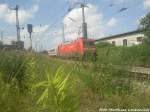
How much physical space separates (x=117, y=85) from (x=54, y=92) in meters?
4.36

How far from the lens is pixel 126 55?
38812 mm

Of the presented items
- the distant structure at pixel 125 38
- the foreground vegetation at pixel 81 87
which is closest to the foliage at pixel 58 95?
the foreground vegetation at pixel 81 87

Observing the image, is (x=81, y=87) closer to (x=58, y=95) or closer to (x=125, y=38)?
(x=58, y=95)

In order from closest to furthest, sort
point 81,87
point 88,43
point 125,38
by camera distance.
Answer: point 81,87 → point 88,43 → point 125,38

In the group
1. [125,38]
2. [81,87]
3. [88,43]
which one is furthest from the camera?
[125,38]

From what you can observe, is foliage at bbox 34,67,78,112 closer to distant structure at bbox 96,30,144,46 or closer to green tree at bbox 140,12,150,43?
green tree at bbox 140,12,150,43

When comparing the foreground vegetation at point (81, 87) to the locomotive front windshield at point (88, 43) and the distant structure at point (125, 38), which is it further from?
the distant structure at point (125, 38)

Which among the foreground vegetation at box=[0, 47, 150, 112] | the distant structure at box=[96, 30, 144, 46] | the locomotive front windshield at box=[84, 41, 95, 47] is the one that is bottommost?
the foreground vegetation at box=[0, 47, 150, 112]

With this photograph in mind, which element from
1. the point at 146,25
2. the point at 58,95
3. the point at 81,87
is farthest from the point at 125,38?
the point at 58,95

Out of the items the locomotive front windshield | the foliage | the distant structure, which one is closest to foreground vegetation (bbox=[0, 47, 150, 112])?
the foliage

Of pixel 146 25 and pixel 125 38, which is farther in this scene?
pixel 125 38

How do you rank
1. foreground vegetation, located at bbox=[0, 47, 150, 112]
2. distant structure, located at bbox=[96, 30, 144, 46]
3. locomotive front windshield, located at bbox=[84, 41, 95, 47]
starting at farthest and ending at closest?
distant structure, located at bbox=[96, 30, 144, 46] → locomotive front windshield, located at bbox=[84, 41, 95, 47] → foreground vegetation, located at bbox=[0, 47, 150, 112]

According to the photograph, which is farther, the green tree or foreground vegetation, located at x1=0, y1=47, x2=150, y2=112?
the green tree

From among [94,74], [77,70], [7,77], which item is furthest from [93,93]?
[7,77]
